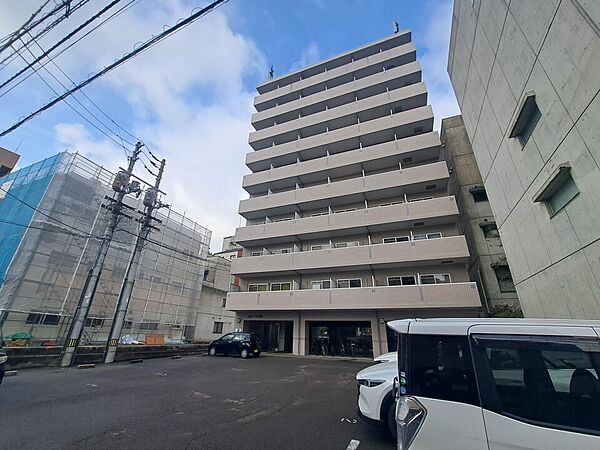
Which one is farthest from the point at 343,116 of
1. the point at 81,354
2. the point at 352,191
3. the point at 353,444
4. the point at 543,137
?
the point at 81,354

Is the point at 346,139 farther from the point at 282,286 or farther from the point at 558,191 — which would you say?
the point at 558,191

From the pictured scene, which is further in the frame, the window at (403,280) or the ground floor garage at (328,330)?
the window at (403,280)

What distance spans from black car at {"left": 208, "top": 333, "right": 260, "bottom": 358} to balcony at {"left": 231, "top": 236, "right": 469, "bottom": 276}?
172 inches

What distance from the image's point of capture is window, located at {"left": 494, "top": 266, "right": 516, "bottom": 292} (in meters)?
13.7

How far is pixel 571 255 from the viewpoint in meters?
5.80

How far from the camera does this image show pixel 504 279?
548 inches

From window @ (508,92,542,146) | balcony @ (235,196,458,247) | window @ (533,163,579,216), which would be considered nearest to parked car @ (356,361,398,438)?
window @ (533,163,579,216)

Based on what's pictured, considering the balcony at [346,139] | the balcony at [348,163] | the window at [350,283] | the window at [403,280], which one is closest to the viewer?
the window at [403,280]

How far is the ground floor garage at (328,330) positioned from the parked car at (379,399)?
11525 mm

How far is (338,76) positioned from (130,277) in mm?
22407

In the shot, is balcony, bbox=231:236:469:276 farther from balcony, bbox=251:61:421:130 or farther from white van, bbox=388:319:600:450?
balcony, bbox=251:61:421:130

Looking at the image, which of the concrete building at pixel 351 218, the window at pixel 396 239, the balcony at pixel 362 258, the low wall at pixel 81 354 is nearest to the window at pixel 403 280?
the concrete building at pixel 351 218

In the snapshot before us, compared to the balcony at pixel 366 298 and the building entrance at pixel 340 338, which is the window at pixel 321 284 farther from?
the building entrance at pixel 340 338

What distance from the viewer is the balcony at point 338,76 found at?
21.2 m
